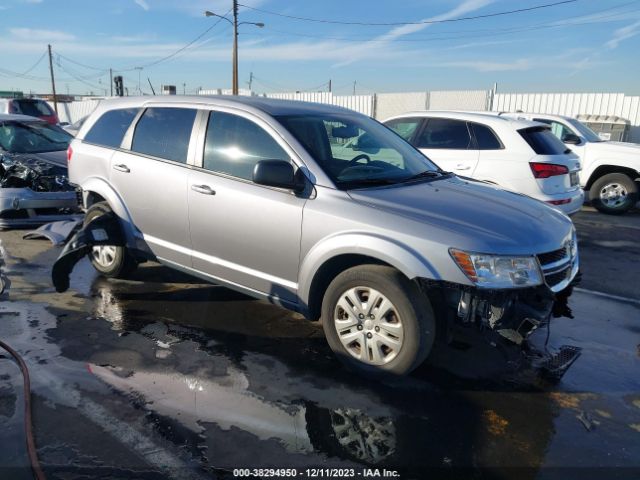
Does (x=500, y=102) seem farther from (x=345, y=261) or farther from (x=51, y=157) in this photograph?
(x=345, y=261)

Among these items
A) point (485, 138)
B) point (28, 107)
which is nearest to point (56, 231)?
point (485, 138)

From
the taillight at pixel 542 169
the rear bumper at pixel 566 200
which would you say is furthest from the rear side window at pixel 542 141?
the rear bumper at pixel 566 200

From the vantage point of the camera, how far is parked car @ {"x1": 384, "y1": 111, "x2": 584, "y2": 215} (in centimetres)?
703

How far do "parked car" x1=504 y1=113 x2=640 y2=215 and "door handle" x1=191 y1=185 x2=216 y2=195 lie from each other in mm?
7559

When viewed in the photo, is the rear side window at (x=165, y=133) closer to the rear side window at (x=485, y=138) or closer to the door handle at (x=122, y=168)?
the door handle at (x=122, y=168)

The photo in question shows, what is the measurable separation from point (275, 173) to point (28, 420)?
81.7 inches

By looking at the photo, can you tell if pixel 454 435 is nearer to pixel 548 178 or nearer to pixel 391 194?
pixel 391 194

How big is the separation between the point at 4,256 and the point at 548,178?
280 inches

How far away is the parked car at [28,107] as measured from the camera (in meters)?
16.4

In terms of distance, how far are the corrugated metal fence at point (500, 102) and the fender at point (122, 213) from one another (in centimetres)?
1298

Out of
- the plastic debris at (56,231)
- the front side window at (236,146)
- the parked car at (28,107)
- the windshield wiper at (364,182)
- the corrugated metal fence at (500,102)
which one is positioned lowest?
the plastic debris at (56,231)

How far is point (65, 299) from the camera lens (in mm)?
4867

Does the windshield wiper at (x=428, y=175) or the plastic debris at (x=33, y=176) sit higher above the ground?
the windshield wiper at (x=428, y=175)

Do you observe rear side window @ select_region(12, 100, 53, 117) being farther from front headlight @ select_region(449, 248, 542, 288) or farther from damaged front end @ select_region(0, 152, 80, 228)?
front headlight @ select_region(449, 248, 542, 288)
